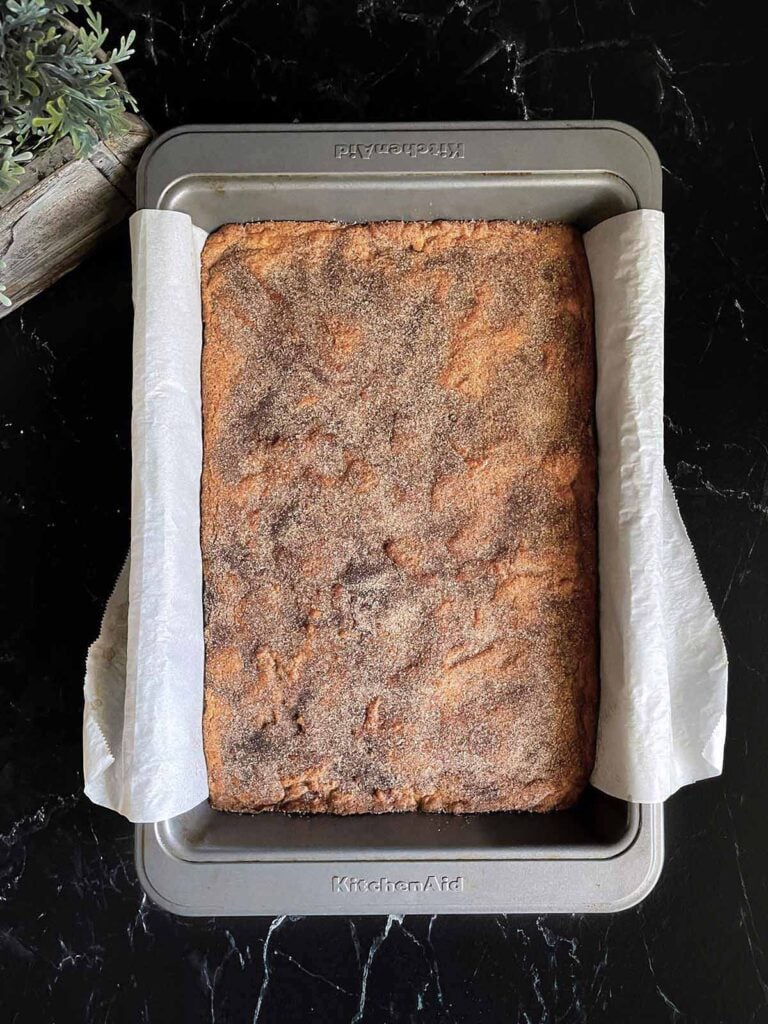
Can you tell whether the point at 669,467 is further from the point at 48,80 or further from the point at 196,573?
the point at 48,80

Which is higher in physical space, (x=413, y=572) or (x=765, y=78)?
(x=765, y=78)

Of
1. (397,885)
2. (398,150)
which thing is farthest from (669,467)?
(397,885)

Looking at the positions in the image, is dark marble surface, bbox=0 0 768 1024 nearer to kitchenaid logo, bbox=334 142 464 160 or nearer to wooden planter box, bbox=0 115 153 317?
wooden planter box, bbox=0 115 153 317

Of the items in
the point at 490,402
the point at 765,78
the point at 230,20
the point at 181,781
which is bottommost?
the point at 181,781

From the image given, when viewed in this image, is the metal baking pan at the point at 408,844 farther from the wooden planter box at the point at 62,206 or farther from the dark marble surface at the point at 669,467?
the dark marble surface at the point at 669,467

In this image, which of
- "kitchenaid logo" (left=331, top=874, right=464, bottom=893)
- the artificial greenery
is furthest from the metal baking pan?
the artificial greenery

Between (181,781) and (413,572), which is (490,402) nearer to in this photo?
(413,572)

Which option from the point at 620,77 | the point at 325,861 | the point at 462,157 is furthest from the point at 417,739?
the point at 620,77
